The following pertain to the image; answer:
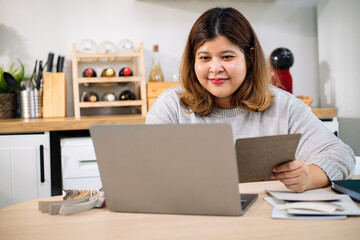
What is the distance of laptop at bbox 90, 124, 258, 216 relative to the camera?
0.84m

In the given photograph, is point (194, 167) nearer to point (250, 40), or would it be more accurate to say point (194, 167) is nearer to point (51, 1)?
point (250, 40)

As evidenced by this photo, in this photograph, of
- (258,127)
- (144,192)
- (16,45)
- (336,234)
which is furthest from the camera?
(16,45)

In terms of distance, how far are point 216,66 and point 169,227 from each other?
0.71 m

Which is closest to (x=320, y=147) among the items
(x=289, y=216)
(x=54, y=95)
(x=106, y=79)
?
(x=289, y=216)

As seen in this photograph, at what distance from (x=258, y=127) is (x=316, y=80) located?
5.77 feet

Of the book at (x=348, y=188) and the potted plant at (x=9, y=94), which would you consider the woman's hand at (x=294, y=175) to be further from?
the potted plant at (x=9, y=94)

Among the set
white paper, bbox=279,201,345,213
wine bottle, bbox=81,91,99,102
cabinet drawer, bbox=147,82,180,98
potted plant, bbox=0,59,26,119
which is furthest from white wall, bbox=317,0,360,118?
potted plant, bbox=0,59,26,119

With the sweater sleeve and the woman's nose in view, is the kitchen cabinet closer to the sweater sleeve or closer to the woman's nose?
the woman's nose

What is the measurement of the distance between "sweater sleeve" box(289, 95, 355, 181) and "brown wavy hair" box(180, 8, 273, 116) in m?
0.12

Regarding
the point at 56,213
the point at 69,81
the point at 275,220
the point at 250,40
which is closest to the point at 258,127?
the point at 250,40

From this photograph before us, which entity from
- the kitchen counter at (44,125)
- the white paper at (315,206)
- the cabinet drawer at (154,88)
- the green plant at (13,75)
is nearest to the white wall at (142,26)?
the green plant at (13,75)

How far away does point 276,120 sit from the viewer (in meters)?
1.52

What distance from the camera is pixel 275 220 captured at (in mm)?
882

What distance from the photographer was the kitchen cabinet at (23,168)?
2.17 metres
